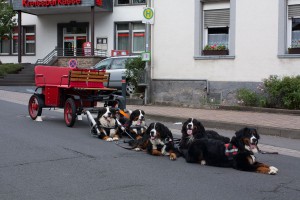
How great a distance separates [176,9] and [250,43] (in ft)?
10.7

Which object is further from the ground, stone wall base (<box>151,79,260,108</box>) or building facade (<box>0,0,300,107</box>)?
building facade (<box>0,0,300,107</box>)

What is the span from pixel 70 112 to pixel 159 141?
4310mm

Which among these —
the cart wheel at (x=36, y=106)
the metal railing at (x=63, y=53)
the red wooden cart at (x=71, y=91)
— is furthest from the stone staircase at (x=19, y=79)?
the red wooden cart at (x=71, y=91)

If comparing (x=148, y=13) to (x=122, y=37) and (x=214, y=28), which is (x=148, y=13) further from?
(x=122, y=37)

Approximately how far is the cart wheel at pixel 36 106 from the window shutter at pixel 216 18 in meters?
7.03

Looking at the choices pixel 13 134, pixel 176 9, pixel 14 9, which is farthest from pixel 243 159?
pixel 14 9

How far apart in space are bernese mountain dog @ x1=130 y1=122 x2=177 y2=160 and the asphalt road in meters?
0.17

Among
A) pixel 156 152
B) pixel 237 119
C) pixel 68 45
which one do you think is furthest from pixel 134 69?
pixel 68 45

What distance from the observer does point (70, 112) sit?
39.5 feet

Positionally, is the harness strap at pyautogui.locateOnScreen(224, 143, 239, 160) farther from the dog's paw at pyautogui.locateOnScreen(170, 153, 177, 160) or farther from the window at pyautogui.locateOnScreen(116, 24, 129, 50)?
the window at pyautogui.locateOnScreen(116, 24, 129, 50)

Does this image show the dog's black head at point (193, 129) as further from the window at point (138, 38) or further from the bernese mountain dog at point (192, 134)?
the window at point (138, 38)

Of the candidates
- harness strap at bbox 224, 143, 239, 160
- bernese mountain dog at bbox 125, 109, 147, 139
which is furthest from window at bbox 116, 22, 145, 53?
harness strap at bbox 224, 143, 239, 160

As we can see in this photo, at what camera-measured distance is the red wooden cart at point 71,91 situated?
1209 cm

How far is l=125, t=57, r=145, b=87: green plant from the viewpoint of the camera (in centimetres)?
1822
